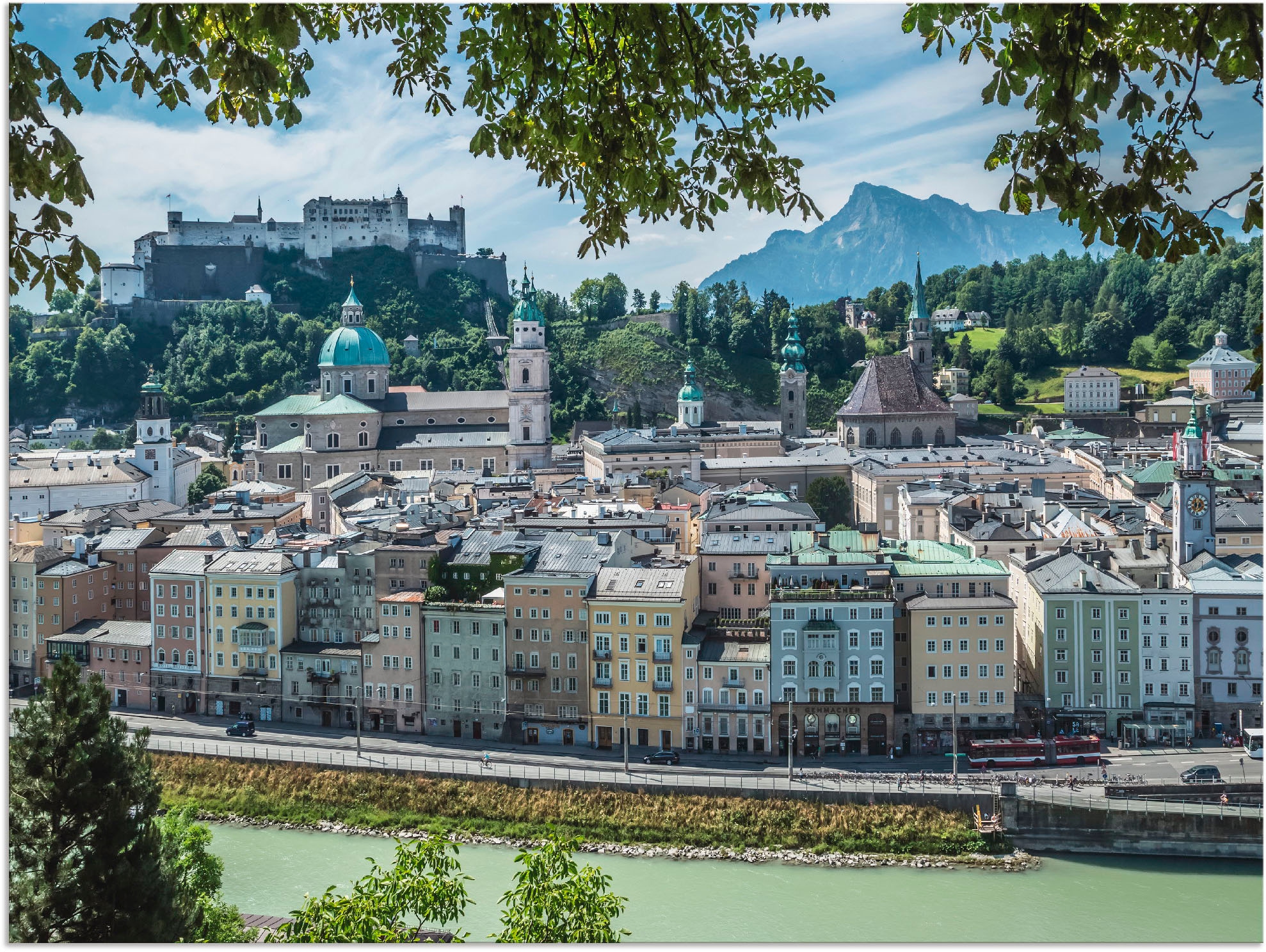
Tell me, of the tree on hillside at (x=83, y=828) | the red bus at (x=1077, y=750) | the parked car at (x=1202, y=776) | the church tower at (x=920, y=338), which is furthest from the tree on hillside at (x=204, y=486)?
the tree on hillside at (x=83, y=828)

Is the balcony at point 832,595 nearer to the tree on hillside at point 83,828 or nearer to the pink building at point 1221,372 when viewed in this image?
the tree on hillside at point 83,828

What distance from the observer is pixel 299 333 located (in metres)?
55.4

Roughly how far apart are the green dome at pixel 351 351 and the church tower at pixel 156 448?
7.29 m

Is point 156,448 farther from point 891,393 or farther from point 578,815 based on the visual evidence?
point 578,815

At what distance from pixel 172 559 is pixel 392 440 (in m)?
20.7

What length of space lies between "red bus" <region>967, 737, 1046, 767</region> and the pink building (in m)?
34.4

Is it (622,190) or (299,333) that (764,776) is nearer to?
(622,190)

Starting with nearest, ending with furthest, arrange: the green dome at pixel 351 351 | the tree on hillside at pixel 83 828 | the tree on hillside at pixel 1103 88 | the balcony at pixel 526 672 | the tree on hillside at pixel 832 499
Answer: the tree on hillside at pixel 1103 88
the tree on hillside at pixel 83 828
the balcony at pixel 526 672
the tree on hillside at pixel 832 499
the green dome at pixel 351 351

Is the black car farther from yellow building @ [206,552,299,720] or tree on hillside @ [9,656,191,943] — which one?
A: tree on hillside @ [9,656,191,943]

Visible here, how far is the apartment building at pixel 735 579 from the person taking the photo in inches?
825

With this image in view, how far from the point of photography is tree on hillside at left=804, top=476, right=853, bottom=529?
114ft

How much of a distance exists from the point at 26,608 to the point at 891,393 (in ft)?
94.1

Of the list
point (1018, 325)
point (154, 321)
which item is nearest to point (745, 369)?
point (1018, 325)

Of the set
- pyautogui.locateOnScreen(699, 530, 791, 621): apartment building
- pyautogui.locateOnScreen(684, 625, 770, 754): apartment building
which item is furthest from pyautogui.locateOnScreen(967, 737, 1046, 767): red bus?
pyautogui.locateOnScreen(699, 530, 791, 621): apartment building
